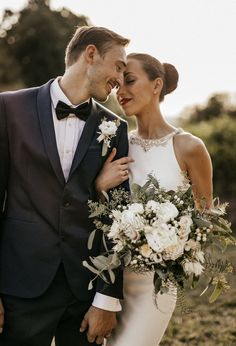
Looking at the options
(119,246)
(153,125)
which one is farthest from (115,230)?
(153,125)

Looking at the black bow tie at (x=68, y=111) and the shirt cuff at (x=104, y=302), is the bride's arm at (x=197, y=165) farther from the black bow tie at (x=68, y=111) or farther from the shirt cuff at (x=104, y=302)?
the shirt cuff at (x=104, y=302)

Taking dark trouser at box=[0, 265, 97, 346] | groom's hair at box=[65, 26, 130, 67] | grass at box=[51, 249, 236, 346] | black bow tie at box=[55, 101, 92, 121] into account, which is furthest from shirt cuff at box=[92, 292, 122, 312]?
grass at box=[51, 249, 236, 346]

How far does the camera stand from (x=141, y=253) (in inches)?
121

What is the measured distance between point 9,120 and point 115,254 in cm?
97

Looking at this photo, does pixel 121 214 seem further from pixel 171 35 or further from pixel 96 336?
pixel 171 35

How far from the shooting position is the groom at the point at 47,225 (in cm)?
337

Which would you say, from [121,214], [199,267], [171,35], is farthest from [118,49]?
[171,35]

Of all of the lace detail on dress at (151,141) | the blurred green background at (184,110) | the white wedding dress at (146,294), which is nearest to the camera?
the white wedding dress at (146,294)

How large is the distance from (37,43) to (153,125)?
29.9m

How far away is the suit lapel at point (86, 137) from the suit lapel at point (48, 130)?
0.29ft

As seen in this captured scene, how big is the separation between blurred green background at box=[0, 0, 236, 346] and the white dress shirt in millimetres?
2897

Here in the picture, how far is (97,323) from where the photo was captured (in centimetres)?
341

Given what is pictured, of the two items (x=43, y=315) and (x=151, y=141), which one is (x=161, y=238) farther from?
(x=151, y=141)

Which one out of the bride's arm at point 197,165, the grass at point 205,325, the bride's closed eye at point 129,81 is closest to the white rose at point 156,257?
the bride's arm at point 197,165
